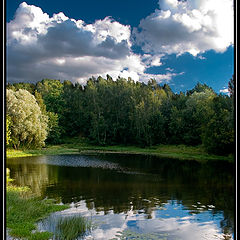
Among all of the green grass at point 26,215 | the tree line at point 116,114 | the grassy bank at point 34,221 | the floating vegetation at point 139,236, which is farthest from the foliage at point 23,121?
the floating vegetation at point 139,236

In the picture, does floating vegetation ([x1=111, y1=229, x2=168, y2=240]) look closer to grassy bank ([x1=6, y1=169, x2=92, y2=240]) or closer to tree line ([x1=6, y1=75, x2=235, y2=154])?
grassy bank ([x1=6, y1=169, x2=92, y2=240])

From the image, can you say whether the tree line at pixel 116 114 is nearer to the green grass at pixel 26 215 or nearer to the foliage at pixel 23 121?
the foliage at pixel 23 121

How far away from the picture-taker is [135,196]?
1359 centimetres

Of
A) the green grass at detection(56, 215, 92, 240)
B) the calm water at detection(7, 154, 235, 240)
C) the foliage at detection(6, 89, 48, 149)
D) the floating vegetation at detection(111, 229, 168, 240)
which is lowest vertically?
the calm water at detection(7, 154, 235, 240)

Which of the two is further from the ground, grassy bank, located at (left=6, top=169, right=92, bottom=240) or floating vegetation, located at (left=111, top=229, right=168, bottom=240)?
grassy bank, located at (left=6, top=169, right=92, bottom=240)

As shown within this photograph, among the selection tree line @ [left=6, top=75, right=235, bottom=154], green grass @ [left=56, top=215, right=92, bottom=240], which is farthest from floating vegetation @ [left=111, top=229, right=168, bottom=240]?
tree line @ [left=6, top=75, right=235, bottom=154]

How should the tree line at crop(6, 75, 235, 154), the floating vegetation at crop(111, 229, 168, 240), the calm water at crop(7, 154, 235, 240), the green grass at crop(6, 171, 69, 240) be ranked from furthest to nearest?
the tree line at crop(6, 75, 235, 154) < the calm water at crop(7, 154, 235, 240) < the floating vegetation at crop(111, 229, 168, 240) < the green grass at crop(6, 171, 69, 240)

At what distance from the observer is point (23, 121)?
1395 inches

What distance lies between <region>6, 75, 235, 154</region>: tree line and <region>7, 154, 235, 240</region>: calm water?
58.3ft

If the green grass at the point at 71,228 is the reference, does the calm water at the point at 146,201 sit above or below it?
below

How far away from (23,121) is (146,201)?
27.7m

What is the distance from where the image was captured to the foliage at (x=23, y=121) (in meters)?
34.8

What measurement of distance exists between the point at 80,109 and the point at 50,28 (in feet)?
176

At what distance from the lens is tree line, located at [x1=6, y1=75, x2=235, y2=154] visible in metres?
37.7
